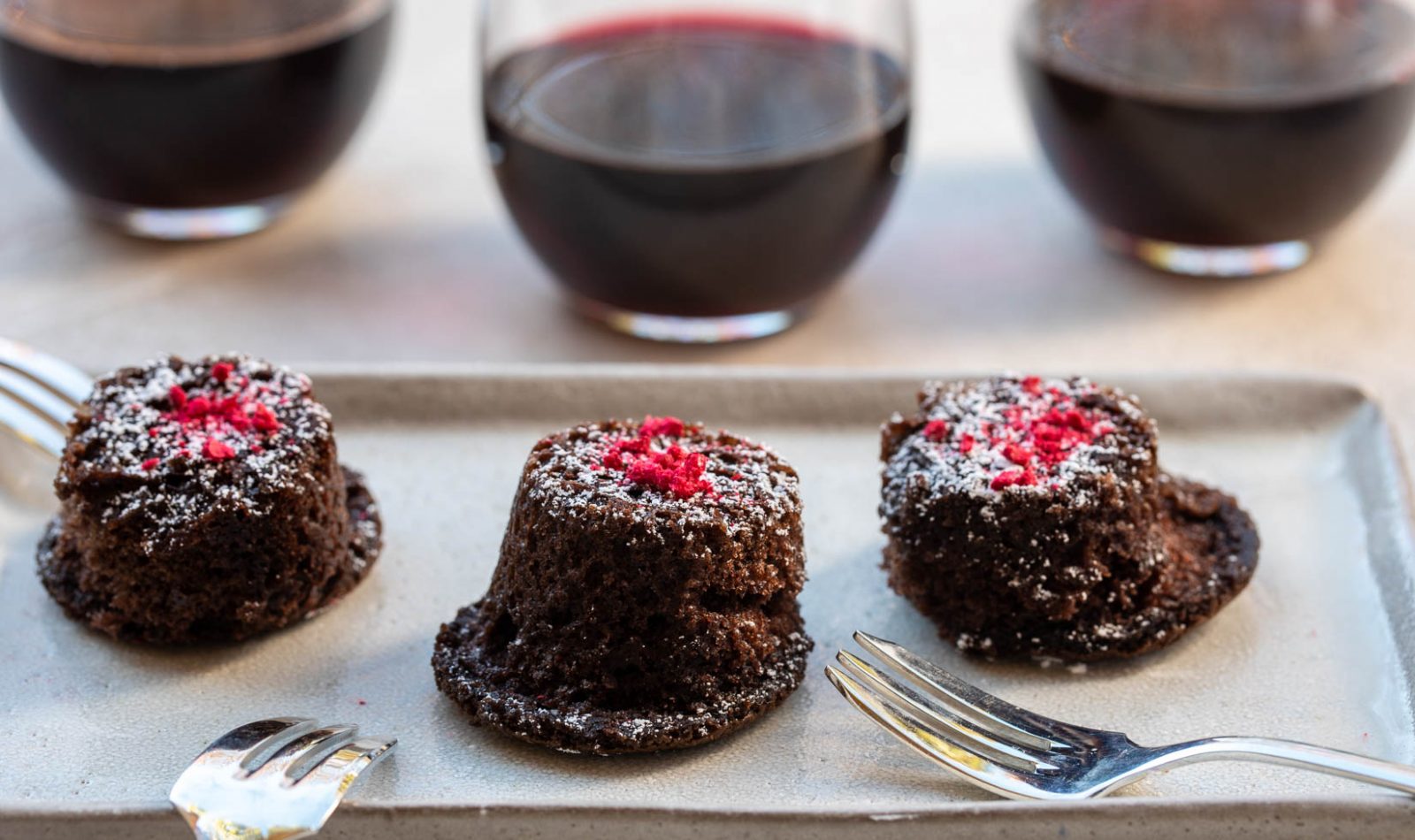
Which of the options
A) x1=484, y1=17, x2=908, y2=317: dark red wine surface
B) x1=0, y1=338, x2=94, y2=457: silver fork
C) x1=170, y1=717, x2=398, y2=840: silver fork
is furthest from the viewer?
x1=484, y1=17, x2=908, y2=317: dark red wine surface

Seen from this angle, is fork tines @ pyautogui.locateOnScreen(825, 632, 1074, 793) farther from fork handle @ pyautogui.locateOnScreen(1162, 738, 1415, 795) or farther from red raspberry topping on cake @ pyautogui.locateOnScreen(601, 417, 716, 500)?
red raspberry topping on cake @ pyautogui.locateOnScreen(601, 417, 716, 500)

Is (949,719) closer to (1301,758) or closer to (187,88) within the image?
(1301,758)

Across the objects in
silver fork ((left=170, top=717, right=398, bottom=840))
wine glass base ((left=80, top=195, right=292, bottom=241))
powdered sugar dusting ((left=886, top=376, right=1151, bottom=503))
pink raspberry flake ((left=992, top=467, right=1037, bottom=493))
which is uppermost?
pink raspberry flake ((left=992, top=467, right=1037, bottom=493))

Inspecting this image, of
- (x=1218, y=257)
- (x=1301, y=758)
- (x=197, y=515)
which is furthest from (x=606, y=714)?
(x=1218, y=257)

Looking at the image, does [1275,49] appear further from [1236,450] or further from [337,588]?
[337,588]

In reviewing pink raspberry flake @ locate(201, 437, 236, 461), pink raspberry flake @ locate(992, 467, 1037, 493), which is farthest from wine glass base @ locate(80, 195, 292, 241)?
pink raspberry flake @ locate(992, 467, 1037, 493)

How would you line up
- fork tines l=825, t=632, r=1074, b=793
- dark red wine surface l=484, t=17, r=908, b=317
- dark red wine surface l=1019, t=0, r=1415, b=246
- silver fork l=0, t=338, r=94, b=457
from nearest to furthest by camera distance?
fork tines l=825, t=632, r=1074, b=793
silver fork l=0, t=338, r=94, b=457
dark red wine surface l=484, t=17, r=908, b=317
dark red wine surface l=1019, t=0, r=1415, b=246

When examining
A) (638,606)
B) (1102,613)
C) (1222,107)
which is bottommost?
(1102,613)

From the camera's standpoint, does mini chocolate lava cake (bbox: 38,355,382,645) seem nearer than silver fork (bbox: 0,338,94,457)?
Yes
